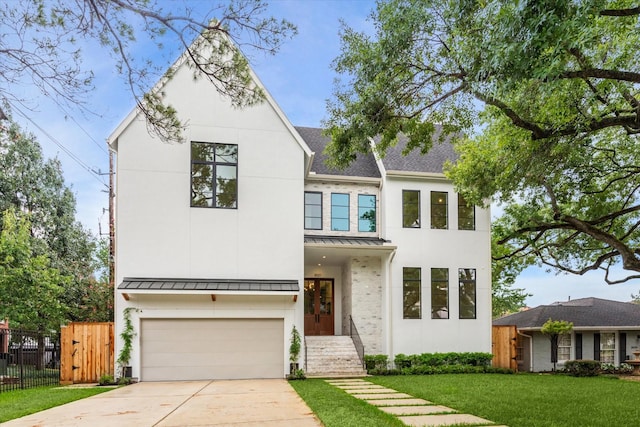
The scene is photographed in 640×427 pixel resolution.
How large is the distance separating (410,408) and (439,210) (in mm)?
9453

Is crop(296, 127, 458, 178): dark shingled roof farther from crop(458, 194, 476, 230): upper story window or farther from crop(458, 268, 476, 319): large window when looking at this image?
crop(458, 268, 476, 319): large window

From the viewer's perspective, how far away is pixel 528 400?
9125mm

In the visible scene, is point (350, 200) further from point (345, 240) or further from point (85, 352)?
point (85, 352)

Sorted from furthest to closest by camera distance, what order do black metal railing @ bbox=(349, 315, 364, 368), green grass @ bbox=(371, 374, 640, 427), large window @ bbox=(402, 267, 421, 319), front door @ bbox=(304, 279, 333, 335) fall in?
front door @ bbox=(304, 279, 333, 335) → large window @ bbox=(402, 267, 421, 319) → black metal railing @ bbox=(349, 315, 364, 368) → green grass @ bbox=(371, 374, 640, 427)

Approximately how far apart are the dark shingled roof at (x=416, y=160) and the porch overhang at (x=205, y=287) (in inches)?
231

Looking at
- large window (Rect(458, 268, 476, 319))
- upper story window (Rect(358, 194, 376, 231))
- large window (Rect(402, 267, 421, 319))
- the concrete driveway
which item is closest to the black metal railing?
large window (Rect(402, 267, 421, 319))

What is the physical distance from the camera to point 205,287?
13.0 metres

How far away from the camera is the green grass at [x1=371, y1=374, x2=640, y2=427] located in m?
7.32

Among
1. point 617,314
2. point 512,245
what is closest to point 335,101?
point 512,245

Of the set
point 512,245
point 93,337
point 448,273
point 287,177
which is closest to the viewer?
point 93,337

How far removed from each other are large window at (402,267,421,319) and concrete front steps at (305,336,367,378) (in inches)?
87.9

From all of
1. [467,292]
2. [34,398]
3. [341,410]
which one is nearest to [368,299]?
[467,292]

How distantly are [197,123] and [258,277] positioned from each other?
16.6ft

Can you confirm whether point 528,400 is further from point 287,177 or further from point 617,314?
point 617,314
